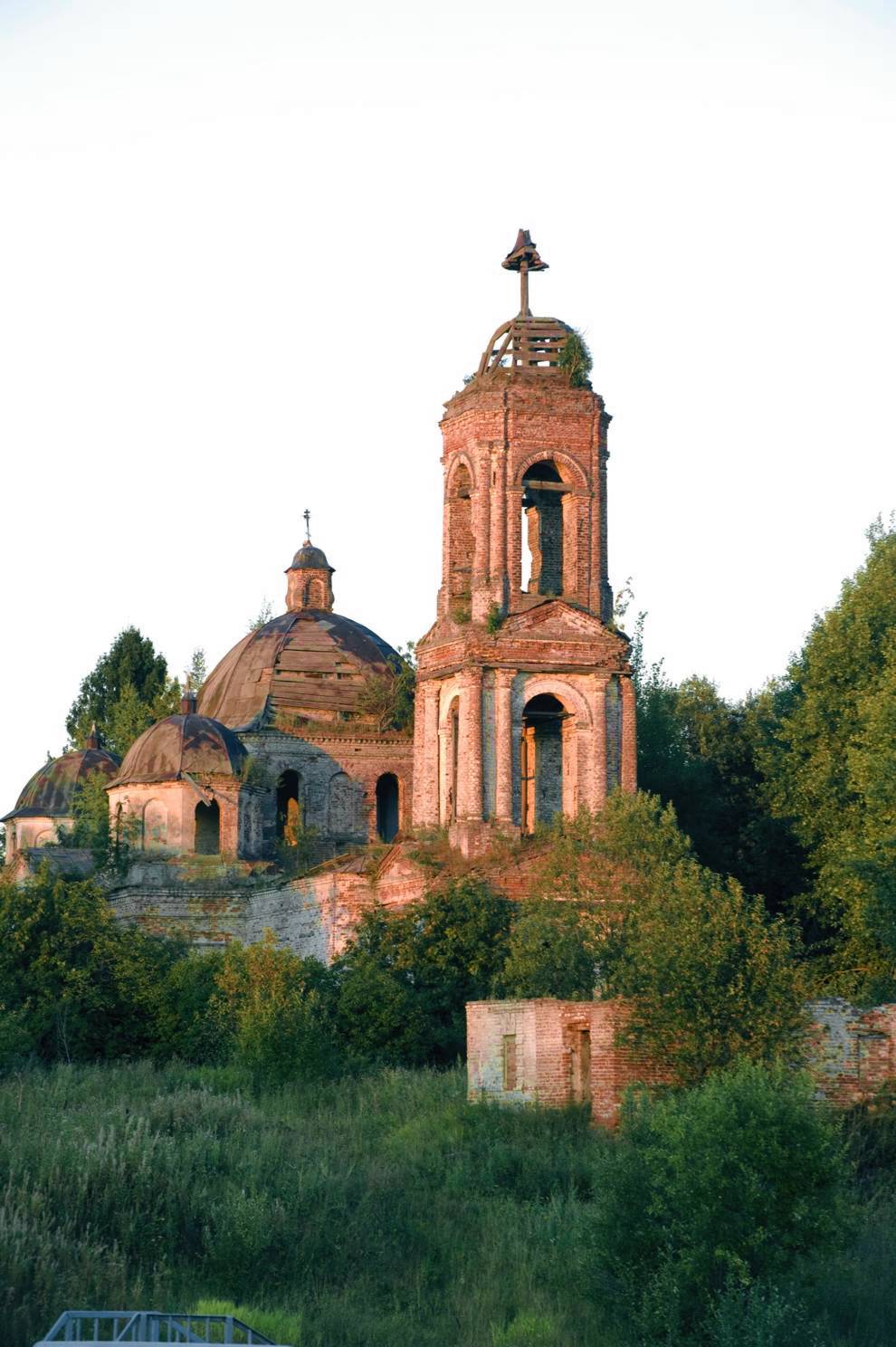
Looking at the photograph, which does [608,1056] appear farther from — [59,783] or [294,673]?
[59,783]

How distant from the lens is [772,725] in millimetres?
42344

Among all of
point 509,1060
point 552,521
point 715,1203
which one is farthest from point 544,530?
point 715,1203

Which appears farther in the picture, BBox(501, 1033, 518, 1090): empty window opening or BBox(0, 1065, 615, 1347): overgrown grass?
BBox(501, 1033, 518, 1090): empty window opening

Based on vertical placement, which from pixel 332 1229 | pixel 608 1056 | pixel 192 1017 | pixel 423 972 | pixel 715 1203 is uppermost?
pixel 423 972

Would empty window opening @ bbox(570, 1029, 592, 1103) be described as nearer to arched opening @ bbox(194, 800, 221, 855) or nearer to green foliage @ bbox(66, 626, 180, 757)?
arched opening @ bbox(194, 800, 221, 855)

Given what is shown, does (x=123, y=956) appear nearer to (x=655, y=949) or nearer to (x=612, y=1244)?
(x=655, y=949)

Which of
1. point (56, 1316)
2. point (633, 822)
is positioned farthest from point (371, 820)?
point (56, 1316)

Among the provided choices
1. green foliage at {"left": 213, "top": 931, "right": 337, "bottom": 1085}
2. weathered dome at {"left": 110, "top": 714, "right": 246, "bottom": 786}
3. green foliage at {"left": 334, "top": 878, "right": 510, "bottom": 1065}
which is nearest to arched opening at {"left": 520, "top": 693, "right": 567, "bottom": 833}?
green foliage at {"left": 334, "top": 878, "right": 510, "bottom": 1065}

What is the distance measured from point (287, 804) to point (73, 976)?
40.3ft

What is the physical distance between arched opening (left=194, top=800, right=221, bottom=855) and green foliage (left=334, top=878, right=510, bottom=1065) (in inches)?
275

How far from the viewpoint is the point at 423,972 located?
32719 millimetres

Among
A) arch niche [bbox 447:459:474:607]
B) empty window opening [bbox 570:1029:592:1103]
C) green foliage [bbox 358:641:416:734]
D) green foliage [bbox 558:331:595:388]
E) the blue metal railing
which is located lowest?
the blue metal railing

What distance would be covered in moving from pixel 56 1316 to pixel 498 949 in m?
16.8

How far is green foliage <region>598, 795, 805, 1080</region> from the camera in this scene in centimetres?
2414
